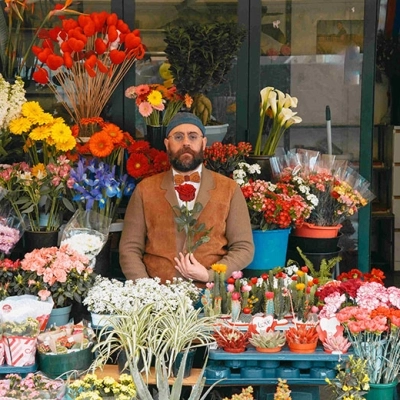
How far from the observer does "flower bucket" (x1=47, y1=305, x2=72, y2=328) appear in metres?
4.57

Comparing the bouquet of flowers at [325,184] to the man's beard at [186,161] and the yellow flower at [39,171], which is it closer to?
the man's beard at [186,161]

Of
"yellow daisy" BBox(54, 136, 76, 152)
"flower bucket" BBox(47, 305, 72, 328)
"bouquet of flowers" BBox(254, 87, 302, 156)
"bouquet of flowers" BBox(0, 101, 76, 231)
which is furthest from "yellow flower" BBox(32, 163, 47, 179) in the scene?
"bouquet of flowers" BBox(254, 87, 302, 156)

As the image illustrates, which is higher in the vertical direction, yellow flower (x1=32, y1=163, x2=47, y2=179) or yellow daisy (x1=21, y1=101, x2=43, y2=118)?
yellow daisy (x1=21, y1=101, x2=43, y2=118)

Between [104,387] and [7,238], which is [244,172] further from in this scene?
[104,387]

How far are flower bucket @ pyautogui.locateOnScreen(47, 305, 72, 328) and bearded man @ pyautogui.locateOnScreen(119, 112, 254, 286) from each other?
0.48 metres

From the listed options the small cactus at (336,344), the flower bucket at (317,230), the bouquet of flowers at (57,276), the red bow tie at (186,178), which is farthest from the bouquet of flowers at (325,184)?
the bouquet of flowers at (57,276)

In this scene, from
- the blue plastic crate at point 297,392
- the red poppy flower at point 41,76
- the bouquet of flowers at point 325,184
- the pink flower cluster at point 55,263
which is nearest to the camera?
the blue plastic crate at point 297,392

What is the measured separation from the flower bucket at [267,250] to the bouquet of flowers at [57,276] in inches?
44.4

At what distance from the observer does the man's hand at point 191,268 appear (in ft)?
16.0

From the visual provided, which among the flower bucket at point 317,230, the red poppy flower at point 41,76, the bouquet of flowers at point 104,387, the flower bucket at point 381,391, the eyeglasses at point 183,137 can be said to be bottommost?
the flower bucket at point 381,391

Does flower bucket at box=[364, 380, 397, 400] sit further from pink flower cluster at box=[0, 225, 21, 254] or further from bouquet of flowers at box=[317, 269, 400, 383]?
pink flower cluster at box=[0, 225, 21, 254]

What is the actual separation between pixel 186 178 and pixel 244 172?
0.44 meters

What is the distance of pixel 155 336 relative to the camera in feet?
13.2

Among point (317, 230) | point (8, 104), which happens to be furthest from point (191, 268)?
point (8, 104)
